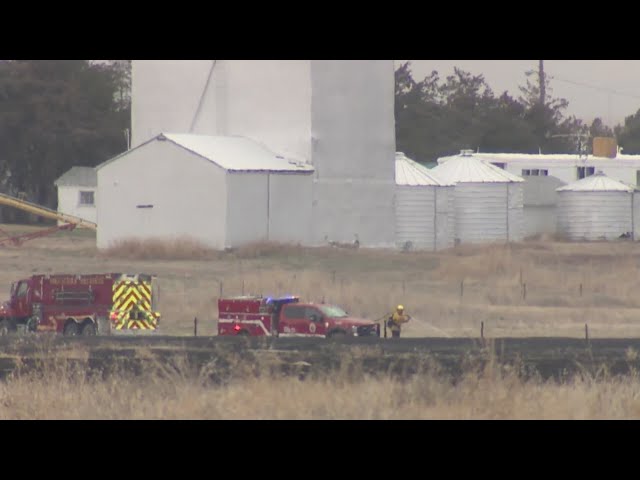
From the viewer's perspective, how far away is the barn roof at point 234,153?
2386 inches

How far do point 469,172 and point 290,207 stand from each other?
61.6 feet

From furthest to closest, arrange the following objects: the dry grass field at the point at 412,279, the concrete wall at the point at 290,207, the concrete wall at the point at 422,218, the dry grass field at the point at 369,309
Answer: the concrete wall at the point at 422,218 → the concrete wall at the point at 290,207 → the dry grass field at the point at 412,279 → the dry grass field at the point at 369,309

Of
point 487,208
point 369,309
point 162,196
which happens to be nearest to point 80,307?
point 369,309

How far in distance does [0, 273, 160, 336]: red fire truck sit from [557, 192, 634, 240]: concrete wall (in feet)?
163

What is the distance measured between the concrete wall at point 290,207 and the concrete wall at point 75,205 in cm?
2640

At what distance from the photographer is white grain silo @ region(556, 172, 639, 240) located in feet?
266

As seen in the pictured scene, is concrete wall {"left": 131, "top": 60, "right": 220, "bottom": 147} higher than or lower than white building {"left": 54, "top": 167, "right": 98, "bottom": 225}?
higher

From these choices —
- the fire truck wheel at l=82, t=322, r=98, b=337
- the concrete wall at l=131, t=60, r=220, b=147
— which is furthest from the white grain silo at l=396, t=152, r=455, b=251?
the fire truck wheel at l=82, t=322, r=98, b=337

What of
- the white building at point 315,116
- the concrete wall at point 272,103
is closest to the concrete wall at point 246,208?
the white building at point 315,116

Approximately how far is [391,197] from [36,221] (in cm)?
3495

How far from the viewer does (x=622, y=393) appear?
18.3 metres

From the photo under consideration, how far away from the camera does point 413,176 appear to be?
7244 cm

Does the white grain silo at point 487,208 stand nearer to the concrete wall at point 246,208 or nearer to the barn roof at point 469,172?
the barn roof at point 469,172

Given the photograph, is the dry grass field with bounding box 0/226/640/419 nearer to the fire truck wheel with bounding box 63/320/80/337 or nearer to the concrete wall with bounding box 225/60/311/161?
the fire truck wheel with bounding box 63/320/80/337
